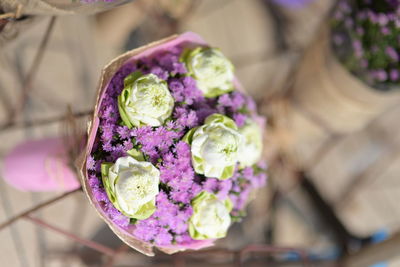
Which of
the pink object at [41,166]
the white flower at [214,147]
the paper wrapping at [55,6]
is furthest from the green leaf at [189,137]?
the pink object at [41,166]

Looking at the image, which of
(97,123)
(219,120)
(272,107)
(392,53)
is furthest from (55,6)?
(272,107)

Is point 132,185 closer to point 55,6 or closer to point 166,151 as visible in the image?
point 166,151

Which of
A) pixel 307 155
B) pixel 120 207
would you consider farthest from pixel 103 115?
pixel 307 155

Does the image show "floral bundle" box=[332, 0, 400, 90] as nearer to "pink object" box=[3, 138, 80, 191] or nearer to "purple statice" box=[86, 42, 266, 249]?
"purple statice" box=[86, 42, 266, 249]

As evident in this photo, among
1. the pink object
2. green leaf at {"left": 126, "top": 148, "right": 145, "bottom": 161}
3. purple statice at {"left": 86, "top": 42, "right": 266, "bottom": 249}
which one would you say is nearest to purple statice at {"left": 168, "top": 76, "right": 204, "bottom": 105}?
purple statice at {"left": 86, "top": 42, "right": 266, "bottom": 249}

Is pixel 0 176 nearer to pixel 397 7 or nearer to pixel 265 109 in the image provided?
pixel 265 109
